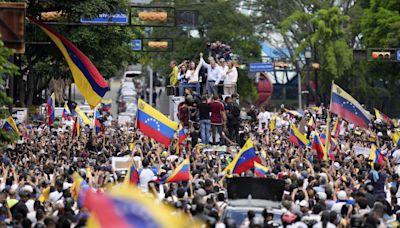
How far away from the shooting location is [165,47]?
52.4m

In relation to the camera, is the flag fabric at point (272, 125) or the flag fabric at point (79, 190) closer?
the flag fabric at point (79, 190)

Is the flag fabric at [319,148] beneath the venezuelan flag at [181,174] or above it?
beneath

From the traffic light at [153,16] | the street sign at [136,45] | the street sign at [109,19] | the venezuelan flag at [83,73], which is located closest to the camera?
the venezuelan flag at [83,73]

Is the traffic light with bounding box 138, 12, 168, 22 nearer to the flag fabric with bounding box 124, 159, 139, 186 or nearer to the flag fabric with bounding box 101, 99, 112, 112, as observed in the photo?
the flag fabric with bounding box 101, 99, 112, 112

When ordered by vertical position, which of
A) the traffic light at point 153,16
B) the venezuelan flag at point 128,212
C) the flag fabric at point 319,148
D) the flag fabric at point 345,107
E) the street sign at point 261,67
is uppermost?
the traffic light at point 153,16

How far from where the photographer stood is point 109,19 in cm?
3200

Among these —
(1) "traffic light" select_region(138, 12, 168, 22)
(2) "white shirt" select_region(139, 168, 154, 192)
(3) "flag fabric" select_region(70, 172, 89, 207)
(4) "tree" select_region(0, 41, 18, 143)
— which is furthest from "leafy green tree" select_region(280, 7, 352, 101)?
(3) "flag fabric" select_region(70, 172, 89, 207)

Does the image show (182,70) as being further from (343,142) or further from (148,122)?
(148,122)

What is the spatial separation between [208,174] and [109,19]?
10.9 meters

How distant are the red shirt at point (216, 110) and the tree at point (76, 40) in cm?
382

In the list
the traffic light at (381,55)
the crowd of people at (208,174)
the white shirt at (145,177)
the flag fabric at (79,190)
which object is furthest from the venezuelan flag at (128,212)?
the traffic light at (381,55)

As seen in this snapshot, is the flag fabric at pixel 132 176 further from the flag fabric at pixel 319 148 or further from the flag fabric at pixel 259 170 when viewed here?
the flag fabric at pixel 319 148

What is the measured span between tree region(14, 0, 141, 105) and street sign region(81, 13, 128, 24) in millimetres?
199

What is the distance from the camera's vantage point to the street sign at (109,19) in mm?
30734
